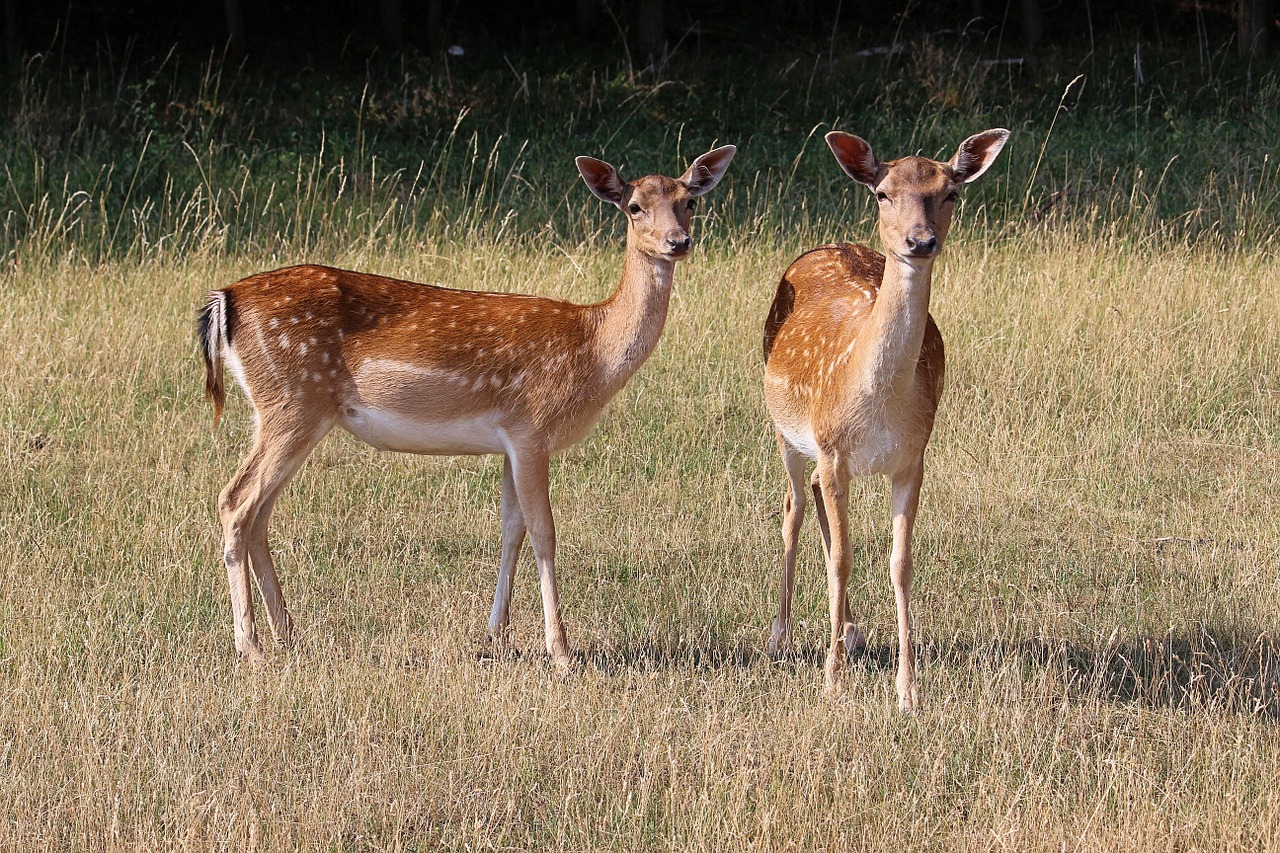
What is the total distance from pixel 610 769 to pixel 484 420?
4.73 feet

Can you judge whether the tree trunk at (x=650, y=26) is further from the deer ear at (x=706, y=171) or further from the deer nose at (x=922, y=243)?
the deer nose at (x=922, y=243)

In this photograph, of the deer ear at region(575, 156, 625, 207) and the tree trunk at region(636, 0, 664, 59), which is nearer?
the deer ear at region(575, 156, 625, 207)

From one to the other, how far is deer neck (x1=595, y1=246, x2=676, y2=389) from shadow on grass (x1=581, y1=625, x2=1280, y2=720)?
3.18 ft

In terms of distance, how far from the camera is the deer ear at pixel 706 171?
547 cm

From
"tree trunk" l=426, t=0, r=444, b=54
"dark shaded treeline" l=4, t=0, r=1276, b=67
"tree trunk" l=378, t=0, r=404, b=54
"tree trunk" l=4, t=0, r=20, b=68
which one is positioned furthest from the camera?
"tree trunk" l=378, t=0, r=404, b=54

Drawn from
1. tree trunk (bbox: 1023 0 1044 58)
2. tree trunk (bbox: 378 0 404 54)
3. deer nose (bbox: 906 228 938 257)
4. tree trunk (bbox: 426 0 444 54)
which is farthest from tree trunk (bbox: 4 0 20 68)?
deer nose (bbox: 906 228 938 257)

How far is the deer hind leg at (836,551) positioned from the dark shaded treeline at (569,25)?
11712 mm

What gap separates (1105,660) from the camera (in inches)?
204

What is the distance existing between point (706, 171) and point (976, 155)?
107 cm

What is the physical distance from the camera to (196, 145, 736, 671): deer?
5.12m

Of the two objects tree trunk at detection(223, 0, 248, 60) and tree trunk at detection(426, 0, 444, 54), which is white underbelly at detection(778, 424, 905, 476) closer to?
tree trunk at detection(426, 0, 444, 54)

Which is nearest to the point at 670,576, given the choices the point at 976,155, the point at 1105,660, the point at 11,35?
the point at 1105,660

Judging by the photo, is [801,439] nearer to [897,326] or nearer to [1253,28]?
[897,326]

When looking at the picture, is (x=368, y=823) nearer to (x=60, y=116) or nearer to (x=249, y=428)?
(x=249, y=428)
